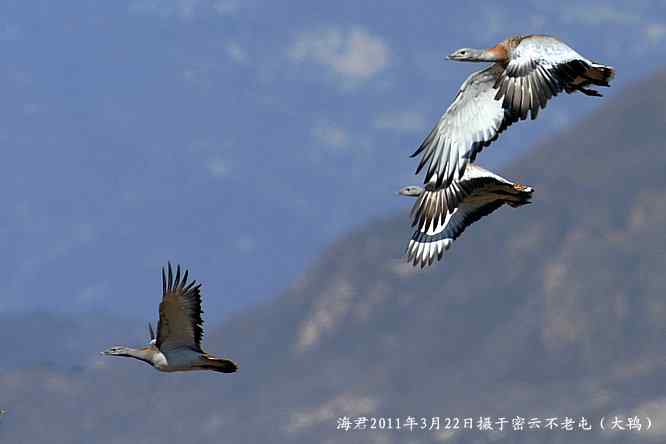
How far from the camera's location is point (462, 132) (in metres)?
49.0

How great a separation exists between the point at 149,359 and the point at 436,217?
9.18 meters

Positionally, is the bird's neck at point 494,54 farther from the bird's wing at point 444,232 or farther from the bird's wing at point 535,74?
the bird's wing at point 444,232

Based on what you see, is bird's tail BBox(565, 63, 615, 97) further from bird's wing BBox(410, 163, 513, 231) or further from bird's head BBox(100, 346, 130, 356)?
bird's head BBox(100, 346, 130, 356)

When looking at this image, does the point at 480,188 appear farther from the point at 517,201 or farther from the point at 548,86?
the point at 548,86

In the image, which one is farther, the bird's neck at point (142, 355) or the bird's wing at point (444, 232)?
the bird's wing at point (444, 232)

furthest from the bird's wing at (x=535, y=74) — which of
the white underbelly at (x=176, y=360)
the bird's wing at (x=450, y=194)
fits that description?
the white underbelly at (x=176, y=360)

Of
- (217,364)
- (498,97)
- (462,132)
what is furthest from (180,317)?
(498,97)

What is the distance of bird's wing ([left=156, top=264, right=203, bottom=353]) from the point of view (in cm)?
5778

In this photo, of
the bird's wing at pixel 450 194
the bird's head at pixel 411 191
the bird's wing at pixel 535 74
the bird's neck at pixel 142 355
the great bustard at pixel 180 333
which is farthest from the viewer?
the bird's head at pixel 411 191

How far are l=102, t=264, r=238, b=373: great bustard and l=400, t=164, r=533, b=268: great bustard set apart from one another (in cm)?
672

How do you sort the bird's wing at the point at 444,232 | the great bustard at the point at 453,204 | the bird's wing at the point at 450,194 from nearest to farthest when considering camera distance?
the bird's wing at the point at 450,194, the great bustard at the point at 453,204, the bird's wing at the point at 444,232

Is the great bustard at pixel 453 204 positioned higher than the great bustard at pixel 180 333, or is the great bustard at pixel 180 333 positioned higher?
the great bustard at pixel 453 204

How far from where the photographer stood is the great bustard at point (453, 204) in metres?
56.7

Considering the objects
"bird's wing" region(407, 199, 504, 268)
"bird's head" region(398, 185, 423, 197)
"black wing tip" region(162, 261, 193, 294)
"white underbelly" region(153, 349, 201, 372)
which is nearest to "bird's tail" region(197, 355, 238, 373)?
"white underbelly" region(153, 349, 201, 372)
